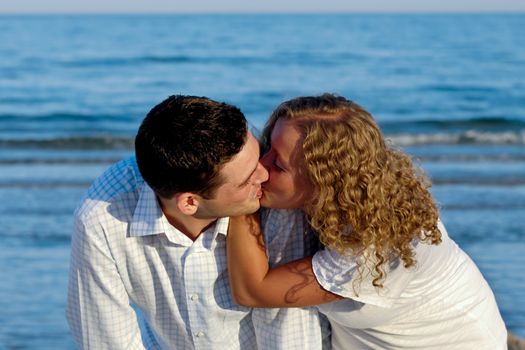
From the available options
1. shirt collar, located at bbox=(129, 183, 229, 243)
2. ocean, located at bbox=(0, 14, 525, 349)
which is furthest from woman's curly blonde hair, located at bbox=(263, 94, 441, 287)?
ocean, located at bbox=(0, 14, 525, 349)

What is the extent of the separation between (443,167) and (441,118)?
4.95m

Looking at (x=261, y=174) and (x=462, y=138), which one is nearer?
(x=261, y=174)

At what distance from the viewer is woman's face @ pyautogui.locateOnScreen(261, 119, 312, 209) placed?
112 inches

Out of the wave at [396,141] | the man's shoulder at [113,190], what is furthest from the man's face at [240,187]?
the wave at [396,141]

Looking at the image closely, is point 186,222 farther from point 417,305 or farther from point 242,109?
point 242,109

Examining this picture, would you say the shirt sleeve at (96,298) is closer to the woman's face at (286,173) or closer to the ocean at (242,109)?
the woman's face at (286,173)

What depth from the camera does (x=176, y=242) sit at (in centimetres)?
292

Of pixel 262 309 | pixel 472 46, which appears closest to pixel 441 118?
pixel 262 309

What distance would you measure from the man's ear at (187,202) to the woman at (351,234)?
0.52 feet

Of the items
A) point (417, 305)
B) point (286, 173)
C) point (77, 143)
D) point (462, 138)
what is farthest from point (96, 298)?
point (462, 138)

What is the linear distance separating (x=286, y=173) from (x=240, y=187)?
169 millimetres

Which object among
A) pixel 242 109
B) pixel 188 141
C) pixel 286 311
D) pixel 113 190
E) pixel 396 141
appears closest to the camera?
pixel 188 141

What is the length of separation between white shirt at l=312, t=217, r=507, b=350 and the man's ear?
0.43 m

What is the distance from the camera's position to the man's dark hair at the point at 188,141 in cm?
268
